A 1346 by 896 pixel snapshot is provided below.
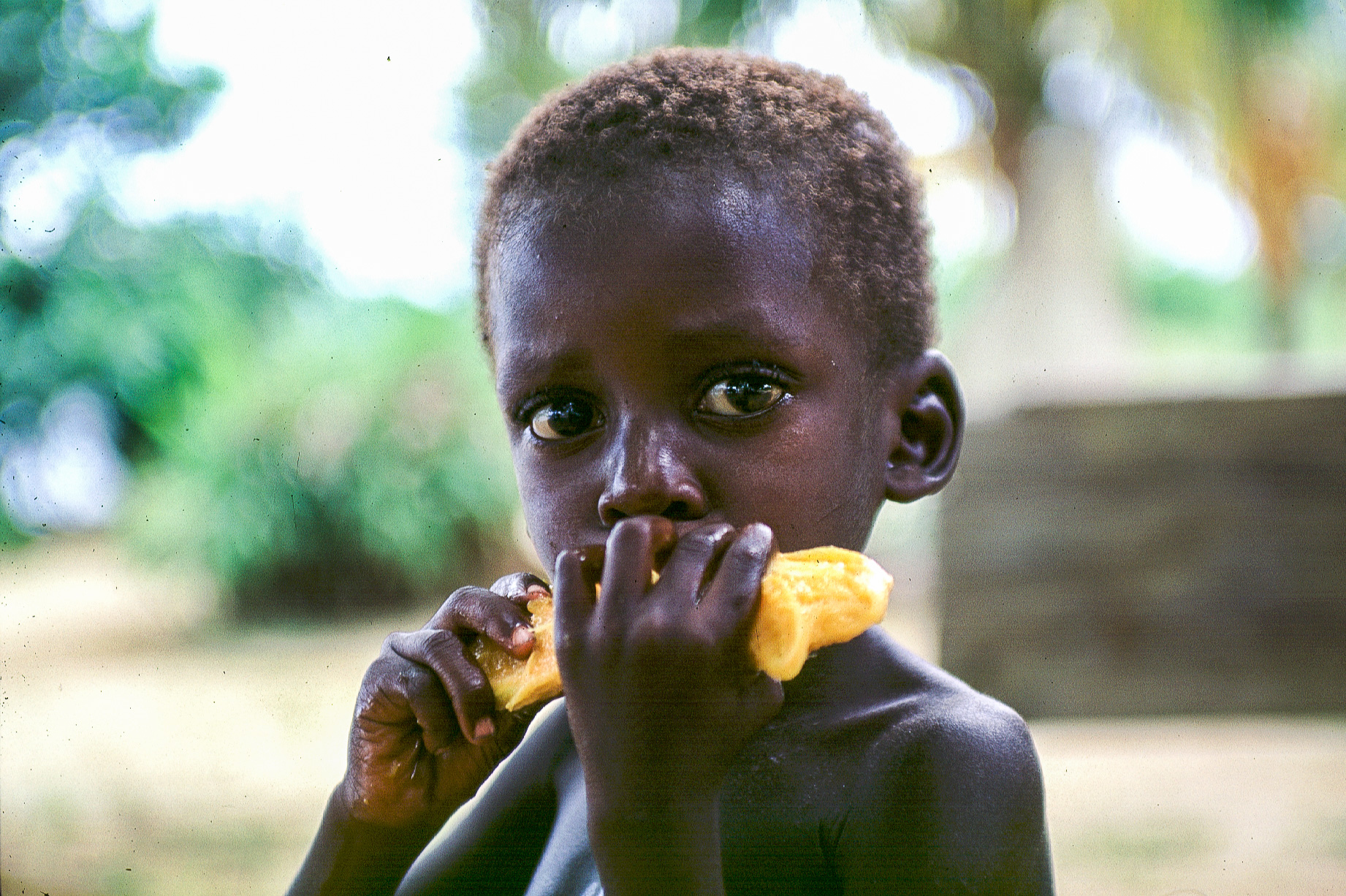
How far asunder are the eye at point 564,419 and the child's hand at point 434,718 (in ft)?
0.56

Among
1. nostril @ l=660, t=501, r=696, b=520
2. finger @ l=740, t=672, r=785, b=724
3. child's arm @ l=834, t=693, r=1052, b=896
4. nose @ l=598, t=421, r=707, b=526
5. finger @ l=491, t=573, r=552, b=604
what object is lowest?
child's arm @ l=834, t=693, r=1052, b=896

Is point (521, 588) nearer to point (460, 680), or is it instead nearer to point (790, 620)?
point (460, 680)

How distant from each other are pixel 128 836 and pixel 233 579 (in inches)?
37.0

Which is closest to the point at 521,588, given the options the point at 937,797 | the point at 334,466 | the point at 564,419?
the point at 564,419

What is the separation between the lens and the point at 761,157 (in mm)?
1048

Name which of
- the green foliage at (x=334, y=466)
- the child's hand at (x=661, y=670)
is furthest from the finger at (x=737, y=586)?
the green foliage at (x=334, y=466)

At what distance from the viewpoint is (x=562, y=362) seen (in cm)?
101

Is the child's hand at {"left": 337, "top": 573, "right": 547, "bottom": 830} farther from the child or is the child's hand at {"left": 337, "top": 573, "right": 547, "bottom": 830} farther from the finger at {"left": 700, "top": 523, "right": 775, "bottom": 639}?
the finger at {"left": 700, "top": 523, "right": 775, "bottom": 639}

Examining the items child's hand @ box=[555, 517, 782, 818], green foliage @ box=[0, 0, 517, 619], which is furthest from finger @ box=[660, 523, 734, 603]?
green foliage @ box=[0, 0, 517, 619]

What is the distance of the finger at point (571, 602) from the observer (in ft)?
2.62

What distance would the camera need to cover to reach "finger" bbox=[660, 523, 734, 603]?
790 mm

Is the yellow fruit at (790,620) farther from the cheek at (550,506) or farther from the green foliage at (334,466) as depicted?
the green foliage at (334,466)

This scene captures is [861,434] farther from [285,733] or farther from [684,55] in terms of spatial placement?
[285,733]

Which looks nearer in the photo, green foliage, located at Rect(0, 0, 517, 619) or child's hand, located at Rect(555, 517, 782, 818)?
child's hand, located at Rect(555, 517, 782, 818)
